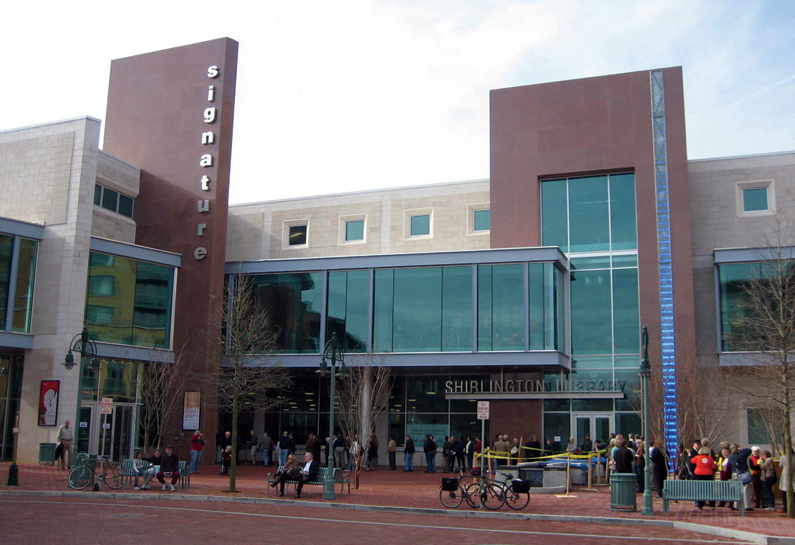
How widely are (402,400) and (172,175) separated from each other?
16.1 meters

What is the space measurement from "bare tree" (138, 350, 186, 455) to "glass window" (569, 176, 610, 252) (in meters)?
19.8

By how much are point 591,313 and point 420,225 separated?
11.7 meters

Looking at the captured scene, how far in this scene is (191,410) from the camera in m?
37.8

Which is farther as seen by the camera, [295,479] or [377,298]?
[377,298]

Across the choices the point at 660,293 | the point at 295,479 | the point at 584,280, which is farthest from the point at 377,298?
the point at 295,479

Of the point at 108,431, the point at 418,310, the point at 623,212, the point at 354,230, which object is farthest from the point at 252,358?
the point at 623,212

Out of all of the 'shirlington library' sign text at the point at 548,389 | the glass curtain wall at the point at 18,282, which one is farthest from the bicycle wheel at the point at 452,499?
the glass curtain wall at the point at 18,282

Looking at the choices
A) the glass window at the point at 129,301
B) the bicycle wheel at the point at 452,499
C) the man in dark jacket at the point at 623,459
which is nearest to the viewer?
the bicycle wheel at the point at 452,499

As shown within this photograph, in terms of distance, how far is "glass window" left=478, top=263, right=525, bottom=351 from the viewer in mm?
36938

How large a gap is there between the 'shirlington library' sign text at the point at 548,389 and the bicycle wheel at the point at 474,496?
54.4 ft

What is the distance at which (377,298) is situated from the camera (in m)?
39.3

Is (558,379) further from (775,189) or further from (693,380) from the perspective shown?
(775,189)

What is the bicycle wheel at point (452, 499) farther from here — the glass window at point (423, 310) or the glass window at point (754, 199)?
the glass window at point (754, 199)

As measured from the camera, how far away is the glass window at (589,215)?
40406mm
